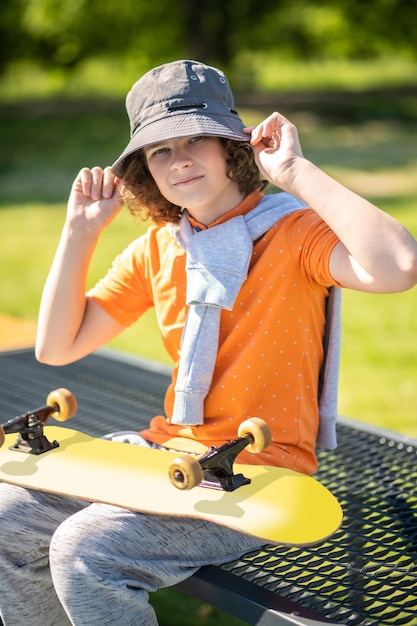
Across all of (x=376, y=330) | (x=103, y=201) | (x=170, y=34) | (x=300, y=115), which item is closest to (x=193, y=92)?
(x=103, y=201)

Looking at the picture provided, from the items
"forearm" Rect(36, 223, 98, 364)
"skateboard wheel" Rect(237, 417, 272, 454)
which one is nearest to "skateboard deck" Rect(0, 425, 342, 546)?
"skateboard wheel" Rect(237, 417, 272, 454)

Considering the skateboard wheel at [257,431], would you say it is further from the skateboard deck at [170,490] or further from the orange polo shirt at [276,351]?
the orange polo shirt at [276,351]

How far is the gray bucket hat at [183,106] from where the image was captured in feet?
6.52

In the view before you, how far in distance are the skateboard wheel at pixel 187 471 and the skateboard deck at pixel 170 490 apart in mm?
109

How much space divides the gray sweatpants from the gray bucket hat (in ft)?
2.81

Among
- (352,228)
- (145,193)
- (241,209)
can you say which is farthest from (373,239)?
(145,193)

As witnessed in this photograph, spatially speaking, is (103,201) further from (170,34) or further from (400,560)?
(170,34)

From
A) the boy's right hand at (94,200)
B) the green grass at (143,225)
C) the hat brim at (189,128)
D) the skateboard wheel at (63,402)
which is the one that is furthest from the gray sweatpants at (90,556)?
the green grass at (143,225)

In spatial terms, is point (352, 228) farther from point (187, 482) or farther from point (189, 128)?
point (187, 482)

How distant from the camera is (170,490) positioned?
1.83 m

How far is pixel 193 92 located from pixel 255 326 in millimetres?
574

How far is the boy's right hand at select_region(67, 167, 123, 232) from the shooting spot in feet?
7.54

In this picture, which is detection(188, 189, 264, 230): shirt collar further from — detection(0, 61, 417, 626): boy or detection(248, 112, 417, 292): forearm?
detection(248, 112, 417, 292): forearm

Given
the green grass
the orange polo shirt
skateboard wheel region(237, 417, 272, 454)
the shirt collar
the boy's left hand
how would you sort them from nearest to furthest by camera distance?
skateboard wheel region(237, 417, 272, 454)
the boy's left hand
the orange polo shirt
the shirt collar
the green grass
